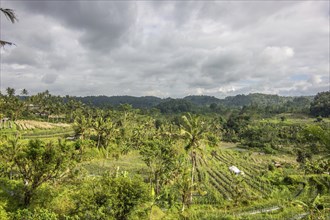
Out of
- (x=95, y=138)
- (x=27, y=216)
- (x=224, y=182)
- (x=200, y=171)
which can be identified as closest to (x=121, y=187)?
(x=27, y=216)

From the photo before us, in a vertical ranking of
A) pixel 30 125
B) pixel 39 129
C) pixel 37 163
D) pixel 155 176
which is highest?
pixel 37 163

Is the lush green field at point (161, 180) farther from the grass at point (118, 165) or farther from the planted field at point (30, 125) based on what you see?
the planted field at point (30, 125)

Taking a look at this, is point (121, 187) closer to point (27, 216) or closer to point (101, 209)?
point (101, 209)

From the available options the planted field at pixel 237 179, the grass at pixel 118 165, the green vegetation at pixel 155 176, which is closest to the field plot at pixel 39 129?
the green vegetation at pixel 155 176

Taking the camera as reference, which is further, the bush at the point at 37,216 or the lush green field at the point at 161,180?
the lush green field at the point at 161,180

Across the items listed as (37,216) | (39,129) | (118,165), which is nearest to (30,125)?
(39,129)

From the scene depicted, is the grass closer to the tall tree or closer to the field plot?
the field plot

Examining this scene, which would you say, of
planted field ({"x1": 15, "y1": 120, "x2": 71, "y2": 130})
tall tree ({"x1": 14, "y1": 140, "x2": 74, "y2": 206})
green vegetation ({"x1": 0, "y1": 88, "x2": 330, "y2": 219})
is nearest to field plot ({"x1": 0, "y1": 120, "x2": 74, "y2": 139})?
planted field ({"x1": 15, "y1": 120, "x2": 71, "y2": 130})

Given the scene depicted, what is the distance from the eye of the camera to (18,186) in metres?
23.4

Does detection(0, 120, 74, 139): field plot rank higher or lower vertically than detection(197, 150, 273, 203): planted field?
higher

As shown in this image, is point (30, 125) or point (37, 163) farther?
point (30, 125)

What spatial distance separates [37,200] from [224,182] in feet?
101

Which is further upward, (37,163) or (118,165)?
(37,163)

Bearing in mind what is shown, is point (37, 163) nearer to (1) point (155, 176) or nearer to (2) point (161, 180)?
(1) point (155, 176)
